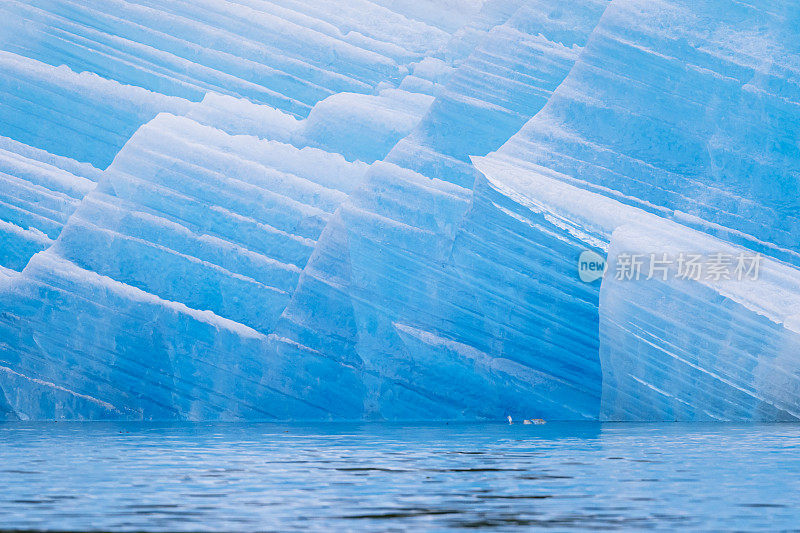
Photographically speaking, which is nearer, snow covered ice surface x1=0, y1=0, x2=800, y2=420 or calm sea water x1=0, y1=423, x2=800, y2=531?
calm sea water x1=0, y1=423, x2=800, y2=531

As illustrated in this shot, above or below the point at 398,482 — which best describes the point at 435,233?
above

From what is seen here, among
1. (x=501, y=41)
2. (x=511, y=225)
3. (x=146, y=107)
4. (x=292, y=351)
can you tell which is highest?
(x=501, y=41)

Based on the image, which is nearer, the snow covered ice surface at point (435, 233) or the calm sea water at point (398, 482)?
the calm sea water at point (398, 482)

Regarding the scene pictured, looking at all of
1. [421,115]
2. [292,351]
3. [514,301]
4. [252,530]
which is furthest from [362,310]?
[252,530]

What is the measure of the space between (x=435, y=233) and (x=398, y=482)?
38.6ft

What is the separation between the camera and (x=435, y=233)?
1919 cm

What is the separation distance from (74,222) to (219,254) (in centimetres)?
258

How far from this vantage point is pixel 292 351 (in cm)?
1883

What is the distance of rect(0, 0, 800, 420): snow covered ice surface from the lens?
18.2m

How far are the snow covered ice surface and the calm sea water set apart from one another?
505 cm

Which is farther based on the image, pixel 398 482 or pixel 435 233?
pixel 435 233

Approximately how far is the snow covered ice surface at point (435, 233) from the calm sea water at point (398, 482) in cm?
505

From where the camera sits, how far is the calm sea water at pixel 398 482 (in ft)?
18.7

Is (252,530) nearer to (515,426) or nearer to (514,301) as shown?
(515,426)
